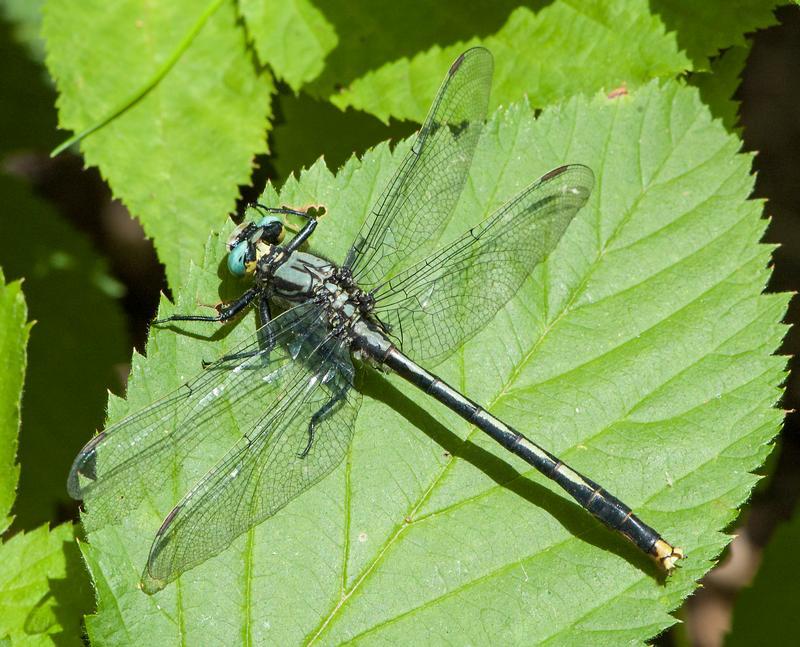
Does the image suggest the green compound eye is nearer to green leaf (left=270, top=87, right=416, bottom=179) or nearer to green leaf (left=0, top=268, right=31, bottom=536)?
green leaf (left=0, top=268, right=31, bottom=536)

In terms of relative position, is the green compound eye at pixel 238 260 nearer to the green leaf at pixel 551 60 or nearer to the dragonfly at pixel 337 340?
the dragonfly at pixel 337 340

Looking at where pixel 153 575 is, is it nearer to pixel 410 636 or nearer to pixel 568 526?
pixel 410 636

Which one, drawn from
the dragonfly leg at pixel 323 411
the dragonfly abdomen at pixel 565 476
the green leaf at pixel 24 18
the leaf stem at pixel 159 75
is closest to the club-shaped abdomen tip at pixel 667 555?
the dragonfly abdomen at pixel 565 476

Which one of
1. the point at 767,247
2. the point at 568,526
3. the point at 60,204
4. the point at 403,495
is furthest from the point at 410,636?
the point at 60,204

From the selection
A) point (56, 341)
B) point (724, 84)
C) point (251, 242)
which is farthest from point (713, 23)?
point (56, 341)

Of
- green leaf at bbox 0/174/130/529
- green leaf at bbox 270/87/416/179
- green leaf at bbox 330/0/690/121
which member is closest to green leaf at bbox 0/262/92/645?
green leaf at bbox 0/174/130/529

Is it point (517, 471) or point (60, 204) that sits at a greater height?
point (60, 204)

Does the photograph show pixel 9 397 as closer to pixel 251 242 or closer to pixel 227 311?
pixel 227 311
